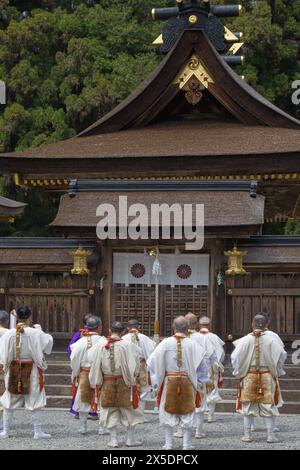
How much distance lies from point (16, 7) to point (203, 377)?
24141 millimetres

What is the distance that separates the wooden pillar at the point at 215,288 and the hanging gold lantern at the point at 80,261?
7.06 feet

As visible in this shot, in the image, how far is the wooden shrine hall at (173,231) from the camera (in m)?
15.2

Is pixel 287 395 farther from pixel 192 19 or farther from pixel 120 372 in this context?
pixel 192 19

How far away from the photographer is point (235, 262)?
15.0 m

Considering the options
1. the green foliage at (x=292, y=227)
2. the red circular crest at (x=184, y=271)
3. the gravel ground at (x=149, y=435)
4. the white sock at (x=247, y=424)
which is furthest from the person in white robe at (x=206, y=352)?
the green foliage at (x=292, y=227)

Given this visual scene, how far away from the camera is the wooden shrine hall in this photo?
49.9 ft

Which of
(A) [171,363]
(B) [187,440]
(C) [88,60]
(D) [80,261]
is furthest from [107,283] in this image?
(C) [88,60]

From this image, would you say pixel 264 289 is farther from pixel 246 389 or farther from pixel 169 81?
pixel 169 81

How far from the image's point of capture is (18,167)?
17078 millimetres

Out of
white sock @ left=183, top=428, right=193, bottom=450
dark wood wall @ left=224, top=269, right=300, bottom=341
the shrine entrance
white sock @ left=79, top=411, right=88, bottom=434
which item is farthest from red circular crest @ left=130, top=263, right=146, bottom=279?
white sock @ left=183, top=428, right=193, bottom=450

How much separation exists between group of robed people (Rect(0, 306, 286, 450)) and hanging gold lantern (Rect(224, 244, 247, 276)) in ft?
9.89

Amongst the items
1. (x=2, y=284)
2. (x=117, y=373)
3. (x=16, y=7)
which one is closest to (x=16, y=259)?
(x=2, y=284)

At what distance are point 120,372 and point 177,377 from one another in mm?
698

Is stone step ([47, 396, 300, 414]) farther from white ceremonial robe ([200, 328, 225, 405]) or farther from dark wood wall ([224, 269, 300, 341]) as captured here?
dark wood wall ([224, 269, 300, 341])
